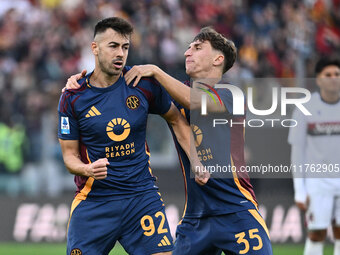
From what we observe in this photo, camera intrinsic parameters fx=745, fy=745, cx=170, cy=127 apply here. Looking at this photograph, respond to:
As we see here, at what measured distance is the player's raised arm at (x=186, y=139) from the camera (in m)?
6.32

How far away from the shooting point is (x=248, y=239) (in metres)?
6.32

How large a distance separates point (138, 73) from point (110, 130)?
57 centimetres

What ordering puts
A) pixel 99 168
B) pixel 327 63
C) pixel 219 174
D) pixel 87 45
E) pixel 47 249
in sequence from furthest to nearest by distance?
pixel 87 45, pixel 47 249, pixel 327 63, pixel 219 174, pixel 99 168

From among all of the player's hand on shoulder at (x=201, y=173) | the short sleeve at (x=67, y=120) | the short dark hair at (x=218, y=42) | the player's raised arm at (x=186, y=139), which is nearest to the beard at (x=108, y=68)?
the short sleeve at (x=67, y=120)

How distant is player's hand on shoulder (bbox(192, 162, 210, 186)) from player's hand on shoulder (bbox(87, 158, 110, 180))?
0.81 meters

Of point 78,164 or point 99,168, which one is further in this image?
point 78,164

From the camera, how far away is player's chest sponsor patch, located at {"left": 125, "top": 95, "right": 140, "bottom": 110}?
6.38 meters

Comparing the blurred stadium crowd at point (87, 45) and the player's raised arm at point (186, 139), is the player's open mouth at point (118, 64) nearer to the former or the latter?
the player's raised arm at point (186, 139)

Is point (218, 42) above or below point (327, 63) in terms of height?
above

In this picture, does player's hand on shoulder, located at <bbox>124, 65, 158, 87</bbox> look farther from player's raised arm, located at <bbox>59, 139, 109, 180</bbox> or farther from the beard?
player's raised arm, located at <bbox>59, 139, 109, 180</bbox>

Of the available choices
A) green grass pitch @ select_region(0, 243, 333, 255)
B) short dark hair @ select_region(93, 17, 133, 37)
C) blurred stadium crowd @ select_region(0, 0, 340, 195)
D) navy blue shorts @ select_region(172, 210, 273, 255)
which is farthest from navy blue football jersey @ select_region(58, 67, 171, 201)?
blurred stadium crowd @ select_region(0, 0, 340, 195)

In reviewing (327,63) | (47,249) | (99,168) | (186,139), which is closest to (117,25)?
(186,139)

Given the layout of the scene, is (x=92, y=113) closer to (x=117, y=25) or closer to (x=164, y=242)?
(x=117, y=25)

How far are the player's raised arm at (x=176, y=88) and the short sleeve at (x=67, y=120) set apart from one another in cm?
55
